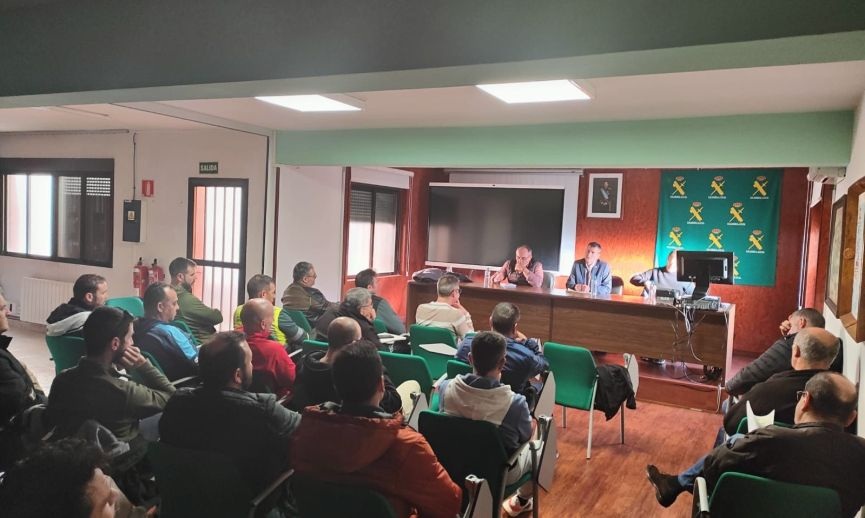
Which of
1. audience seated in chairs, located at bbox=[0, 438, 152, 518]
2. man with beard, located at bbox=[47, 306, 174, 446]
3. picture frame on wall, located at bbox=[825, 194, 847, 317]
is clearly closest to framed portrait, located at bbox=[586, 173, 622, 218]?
picture frame on wall, located at bbox=[825, 194, 847, 317]

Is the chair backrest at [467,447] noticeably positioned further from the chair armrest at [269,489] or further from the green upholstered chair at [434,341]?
the green upholstered chair at [434,341]

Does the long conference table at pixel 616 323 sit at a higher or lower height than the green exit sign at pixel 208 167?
lower

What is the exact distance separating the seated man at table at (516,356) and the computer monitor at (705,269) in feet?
9.56

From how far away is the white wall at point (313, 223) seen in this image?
21.5 feet

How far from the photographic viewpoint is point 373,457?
191cm

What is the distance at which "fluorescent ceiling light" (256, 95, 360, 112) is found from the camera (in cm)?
453

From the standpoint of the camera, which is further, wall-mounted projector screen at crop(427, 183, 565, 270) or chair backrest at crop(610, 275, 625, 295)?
wall-mounted projector screen at crop(427, 183, 565, 270)

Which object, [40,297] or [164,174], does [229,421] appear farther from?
[40,297]

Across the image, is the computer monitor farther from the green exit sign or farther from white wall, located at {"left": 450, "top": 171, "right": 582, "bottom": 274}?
the green exit sign

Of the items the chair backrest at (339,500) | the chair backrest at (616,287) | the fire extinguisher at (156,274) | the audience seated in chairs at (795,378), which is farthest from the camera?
the chair backrest at (616,287)

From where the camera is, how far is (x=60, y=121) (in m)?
6.66

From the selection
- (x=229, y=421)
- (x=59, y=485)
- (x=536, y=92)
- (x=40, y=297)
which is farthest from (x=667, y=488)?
(x=40, y=297)

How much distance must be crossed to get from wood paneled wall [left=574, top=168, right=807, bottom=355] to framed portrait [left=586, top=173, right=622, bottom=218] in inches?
2.6

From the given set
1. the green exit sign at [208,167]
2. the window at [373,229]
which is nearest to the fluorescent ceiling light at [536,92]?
the green exit sign at [208,167]
